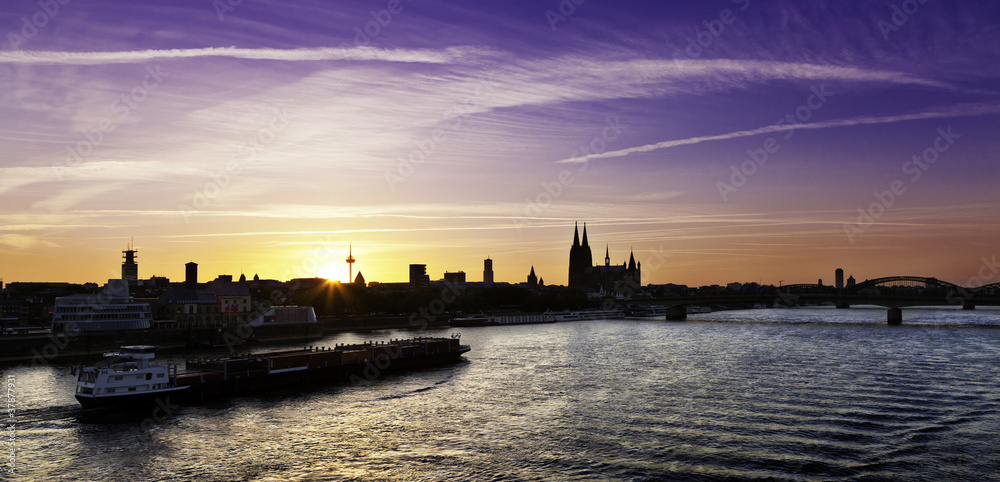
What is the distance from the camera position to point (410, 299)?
7421 inches

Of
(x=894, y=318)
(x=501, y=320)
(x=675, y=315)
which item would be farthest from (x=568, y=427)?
(x=675, y=315)

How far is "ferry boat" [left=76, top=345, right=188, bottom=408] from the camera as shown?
5012cm

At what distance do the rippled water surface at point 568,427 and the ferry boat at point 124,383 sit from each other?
237cm

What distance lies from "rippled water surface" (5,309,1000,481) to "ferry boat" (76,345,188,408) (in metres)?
2.37

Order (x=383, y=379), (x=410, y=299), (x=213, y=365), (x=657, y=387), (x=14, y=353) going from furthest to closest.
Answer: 1. (x=410, y=299)
2. (x=14, y=353)
3. (x=383, y=379)
4. (x=213, y=365)
5. (x=657, y=387)

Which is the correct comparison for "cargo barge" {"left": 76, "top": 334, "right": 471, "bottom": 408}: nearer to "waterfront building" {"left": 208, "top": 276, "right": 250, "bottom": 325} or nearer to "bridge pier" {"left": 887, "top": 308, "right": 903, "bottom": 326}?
"waterfront building" {"left": 208, "top": 276, "right": 250, "bottom": 325}

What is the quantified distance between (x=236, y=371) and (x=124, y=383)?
430 inches

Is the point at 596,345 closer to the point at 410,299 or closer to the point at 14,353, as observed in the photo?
the point at 14,353

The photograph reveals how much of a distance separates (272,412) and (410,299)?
138 meters

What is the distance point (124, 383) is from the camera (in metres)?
51.9

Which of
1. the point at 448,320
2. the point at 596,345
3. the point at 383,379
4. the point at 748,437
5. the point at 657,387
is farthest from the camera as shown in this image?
the point at 448,320

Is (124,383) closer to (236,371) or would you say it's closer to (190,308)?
(236,371)

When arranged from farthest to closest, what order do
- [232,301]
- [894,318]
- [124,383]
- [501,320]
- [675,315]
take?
[675,315], [501,320], [894,318], [232,301], [124,383]

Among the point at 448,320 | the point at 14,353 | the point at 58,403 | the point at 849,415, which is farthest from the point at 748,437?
the point at 448,320
